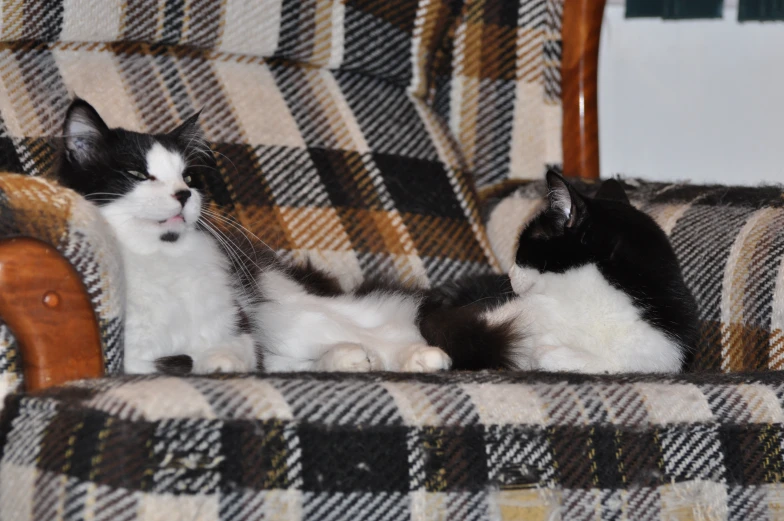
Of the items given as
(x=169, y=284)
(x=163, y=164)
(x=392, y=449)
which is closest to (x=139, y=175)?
(x=163, y=164)

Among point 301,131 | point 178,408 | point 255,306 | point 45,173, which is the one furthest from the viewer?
point 301,131

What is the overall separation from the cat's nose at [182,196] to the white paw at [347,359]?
0.35 metres

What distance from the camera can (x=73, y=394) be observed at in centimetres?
89

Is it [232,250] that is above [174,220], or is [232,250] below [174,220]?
below

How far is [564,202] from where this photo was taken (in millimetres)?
1541

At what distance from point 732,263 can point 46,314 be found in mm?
1175

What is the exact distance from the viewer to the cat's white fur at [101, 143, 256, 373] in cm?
125

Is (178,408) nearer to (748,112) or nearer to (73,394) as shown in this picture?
(73,394)

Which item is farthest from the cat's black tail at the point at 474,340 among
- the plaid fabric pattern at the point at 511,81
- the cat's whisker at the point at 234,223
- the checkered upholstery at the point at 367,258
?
the plaid fabric pattern at the point at 511,81

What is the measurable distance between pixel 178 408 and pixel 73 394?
141 mm

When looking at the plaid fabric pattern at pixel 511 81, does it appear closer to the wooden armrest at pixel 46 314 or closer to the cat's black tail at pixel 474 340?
the cat's black tail at pixel 474 340

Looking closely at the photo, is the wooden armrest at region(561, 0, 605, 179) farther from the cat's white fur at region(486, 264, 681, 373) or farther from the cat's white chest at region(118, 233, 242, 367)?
the cat's white chest at region(118, 233, 242, 367)

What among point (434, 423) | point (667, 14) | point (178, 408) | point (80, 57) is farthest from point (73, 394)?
point (667, 14)

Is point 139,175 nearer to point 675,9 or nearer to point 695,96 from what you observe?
point 675,9
